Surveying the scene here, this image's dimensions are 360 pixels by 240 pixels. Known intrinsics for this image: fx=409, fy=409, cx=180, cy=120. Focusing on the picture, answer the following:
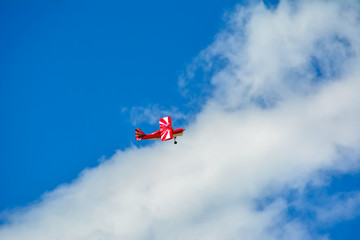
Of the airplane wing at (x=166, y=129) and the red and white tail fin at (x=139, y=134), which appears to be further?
the red and white tail fin at (x=139, y=134)

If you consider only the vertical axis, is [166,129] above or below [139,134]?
below

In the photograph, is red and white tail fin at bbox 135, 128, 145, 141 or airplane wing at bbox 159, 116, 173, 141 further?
red and white tail fin at bbox 135, 128, 145, 141

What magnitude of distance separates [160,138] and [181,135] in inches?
481

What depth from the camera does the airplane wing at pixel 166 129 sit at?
14875cm

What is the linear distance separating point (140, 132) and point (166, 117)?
1736 centimetres

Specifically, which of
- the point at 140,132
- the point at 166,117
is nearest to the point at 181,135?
the point at 166,117

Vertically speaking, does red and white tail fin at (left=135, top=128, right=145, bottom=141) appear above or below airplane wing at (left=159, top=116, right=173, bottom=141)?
above

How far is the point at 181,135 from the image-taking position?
500 feet

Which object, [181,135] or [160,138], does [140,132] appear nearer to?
[160,138]

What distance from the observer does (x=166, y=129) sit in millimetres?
149875

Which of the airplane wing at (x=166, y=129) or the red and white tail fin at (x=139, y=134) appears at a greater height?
the red and white tail fin at (x=139, y=134)

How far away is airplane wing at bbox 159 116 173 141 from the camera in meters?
149

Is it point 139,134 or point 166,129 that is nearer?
point 166,129

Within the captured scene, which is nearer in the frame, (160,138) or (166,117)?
(166,117)
